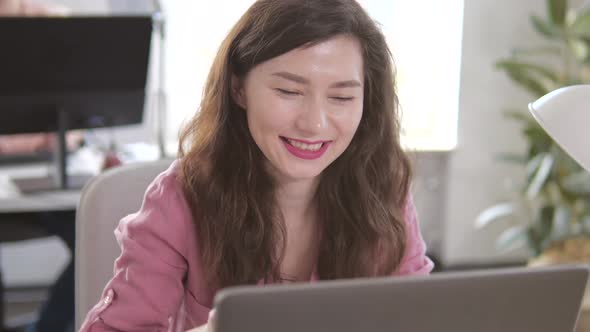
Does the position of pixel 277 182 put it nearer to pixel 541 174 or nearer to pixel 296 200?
pixel 296 200

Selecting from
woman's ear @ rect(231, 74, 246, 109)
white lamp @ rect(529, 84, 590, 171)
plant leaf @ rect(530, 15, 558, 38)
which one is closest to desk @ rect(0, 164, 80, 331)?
woman's ear @ rect(231, 74, 246, 109)

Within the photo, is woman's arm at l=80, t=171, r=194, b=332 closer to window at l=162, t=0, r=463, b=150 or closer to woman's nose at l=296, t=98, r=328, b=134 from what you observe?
woman's nose at l=296, t=98, r=328, b=134

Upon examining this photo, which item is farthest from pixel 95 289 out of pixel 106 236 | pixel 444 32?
pixel 444 32

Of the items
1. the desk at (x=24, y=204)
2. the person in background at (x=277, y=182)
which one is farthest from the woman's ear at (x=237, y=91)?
the desk at (x=24, y=204)

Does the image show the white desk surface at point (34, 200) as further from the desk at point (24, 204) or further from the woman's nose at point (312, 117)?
the woman's nose at point (312, 117)

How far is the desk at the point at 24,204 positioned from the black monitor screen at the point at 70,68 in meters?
0.18

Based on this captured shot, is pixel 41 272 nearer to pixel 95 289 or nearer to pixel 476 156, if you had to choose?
pixel 476 156

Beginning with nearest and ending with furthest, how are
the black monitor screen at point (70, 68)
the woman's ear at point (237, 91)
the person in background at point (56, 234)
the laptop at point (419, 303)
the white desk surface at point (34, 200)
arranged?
1. the laptop at point (419, 303)
2. the woman's ear at point (237, 91)
3. the black monitor screen at point (70, 68)
4. the white desk surface at point (34, 200)
5. the person in background at point (56, 234)

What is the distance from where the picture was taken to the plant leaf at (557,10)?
275 cm

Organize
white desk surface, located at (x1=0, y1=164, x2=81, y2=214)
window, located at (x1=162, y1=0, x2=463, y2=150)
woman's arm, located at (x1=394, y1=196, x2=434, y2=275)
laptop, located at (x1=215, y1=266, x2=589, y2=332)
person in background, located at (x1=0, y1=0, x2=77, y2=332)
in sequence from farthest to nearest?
1. window, located at (x1=162, y1=0, x2=463, y2=150)
2. person in background, located at (x1=0, y1=0, x2=77, y2=332)
3. white desk surface, located at (x1=0, y1=164, x2=81, y2=214)
4. woman's arm, located at (x1=394, y1=196, x2=434, y2=275)
5. laptop, located at (x1=215, y1=266, x2=589, y2=332)

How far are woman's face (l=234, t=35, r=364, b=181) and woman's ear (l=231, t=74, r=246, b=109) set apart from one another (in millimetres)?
28

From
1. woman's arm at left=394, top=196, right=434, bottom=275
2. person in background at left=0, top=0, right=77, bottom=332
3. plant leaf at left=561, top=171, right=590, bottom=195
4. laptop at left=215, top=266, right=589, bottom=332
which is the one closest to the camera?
laptop at left=215, top=266, right=589, bottom=332

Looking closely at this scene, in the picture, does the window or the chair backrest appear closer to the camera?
the chair backrest

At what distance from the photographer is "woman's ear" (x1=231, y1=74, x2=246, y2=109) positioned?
3.77 feet
